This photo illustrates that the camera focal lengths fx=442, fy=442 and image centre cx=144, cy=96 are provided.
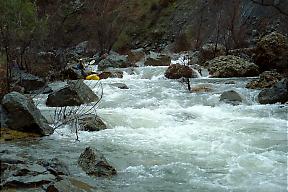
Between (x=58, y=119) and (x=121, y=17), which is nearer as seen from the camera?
(x=58, y=119)

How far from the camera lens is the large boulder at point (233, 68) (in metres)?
17.0

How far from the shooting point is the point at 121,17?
125ft

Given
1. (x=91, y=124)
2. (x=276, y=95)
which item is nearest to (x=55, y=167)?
(x=91, y=124)

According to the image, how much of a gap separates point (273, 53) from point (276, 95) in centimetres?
534

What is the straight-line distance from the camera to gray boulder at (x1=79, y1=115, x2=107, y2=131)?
9.33m

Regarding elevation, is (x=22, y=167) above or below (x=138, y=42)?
below

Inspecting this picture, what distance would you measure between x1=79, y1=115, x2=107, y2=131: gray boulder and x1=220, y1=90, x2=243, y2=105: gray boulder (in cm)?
414

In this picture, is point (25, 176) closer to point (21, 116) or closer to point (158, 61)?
point (21, 116)

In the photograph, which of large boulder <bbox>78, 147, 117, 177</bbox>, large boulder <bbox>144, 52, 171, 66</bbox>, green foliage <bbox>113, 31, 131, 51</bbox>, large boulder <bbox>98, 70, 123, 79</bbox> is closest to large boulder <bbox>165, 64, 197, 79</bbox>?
large boulder <bbox>98, 70, 123, 79</bbox>

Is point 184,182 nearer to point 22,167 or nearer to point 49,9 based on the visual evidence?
point 22,167

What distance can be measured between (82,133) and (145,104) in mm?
3694

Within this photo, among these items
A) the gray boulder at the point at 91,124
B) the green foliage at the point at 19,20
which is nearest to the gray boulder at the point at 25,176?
the gray boulder at the point at 91,124

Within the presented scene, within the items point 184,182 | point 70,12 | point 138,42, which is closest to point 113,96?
point 184,182

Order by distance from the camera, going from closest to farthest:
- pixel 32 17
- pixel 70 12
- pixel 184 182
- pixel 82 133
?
1. pixel 184 182
2. pixel 82 133
3. pixel 32 17
4. pixel 70 12
